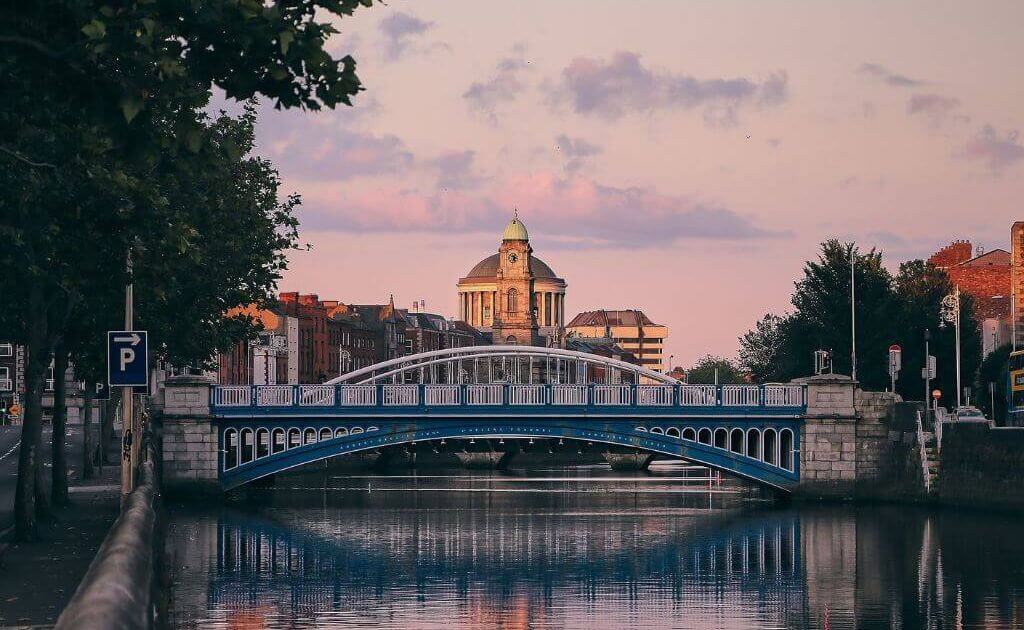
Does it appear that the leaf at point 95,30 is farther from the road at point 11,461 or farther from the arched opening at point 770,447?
the arched opening at point 770,447

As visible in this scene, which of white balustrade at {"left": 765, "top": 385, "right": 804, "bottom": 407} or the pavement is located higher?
white balustrade at {"left": 765, "top": 385, "right": 804, "bottom": 407}

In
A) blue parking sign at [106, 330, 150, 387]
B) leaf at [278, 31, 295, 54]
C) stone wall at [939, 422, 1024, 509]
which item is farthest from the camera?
stone wall at [939, 422, 1024, 509]

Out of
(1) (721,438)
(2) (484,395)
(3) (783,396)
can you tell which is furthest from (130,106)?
(1) (721,438)

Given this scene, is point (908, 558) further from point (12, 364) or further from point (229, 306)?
point (12, 364)

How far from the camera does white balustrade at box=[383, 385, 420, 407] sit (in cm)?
6938

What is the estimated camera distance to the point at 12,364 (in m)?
160

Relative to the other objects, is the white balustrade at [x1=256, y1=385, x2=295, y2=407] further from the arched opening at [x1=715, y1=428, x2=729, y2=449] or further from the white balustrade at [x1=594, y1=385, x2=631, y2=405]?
the arched opening at [x1=715, y1=428, x2=729, y2=449]

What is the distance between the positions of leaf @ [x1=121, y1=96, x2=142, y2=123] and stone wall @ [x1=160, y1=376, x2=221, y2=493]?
5477 cm

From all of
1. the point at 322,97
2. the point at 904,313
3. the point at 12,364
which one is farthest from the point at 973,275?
the point at 322,97

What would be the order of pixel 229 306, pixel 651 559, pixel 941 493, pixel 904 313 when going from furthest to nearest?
pixel 904 313, pixel 941 493, pixel 229 306, pixel 651 559

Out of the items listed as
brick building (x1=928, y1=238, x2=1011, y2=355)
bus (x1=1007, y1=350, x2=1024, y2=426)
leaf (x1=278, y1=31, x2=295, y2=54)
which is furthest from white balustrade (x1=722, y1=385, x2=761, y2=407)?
brick building (x1=928, y1=238, x2=1011, y2=355)

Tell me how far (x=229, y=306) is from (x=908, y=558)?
25.7m

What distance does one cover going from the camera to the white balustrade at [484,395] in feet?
228

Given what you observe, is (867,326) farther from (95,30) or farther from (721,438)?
(95,30)
